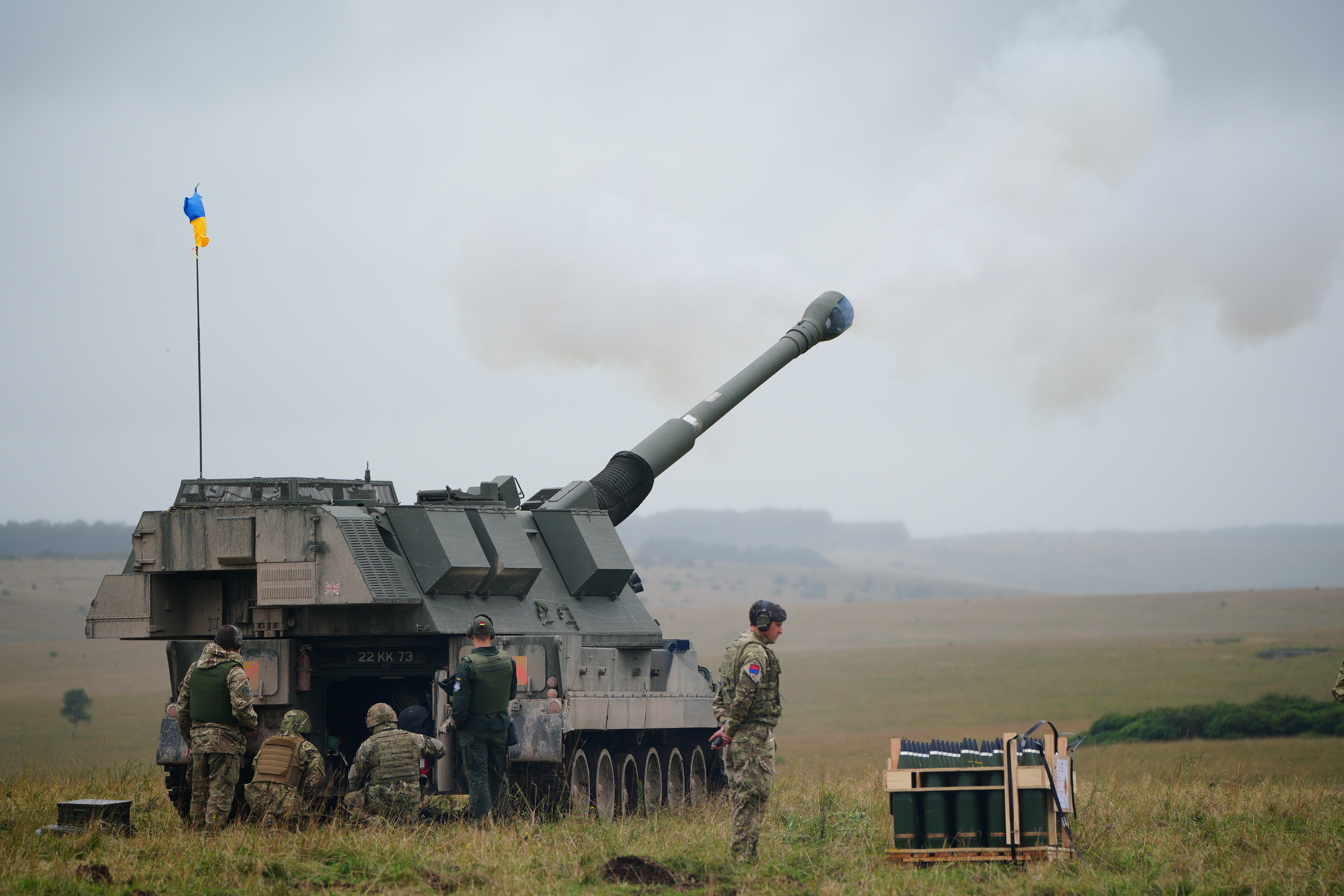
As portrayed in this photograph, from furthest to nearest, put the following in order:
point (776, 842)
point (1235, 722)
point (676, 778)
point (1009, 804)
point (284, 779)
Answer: point (1235, 722), point (676, 778), point (284, 779), point (776, 842), point (1009, 804)

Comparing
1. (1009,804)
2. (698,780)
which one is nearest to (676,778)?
(698,780)

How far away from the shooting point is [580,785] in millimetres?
13914

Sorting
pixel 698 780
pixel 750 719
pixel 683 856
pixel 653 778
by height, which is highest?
pixel 750 719

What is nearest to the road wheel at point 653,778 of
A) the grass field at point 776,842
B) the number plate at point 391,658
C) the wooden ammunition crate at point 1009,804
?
the grass field at point 776,842

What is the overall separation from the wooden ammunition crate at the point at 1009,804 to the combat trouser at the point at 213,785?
5.21m

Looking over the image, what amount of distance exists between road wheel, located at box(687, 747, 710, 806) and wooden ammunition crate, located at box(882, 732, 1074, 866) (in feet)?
21.6

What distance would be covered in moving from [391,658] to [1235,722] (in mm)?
28214

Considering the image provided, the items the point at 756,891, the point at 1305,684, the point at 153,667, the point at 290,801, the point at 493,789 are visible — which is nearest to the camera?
the point at 756,891

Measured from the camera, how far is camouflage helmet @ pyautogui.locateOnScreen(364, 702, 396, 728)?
11.8m

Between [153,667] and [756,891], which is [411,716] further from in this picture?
[153,667]

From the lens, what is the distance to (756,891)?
9141mm

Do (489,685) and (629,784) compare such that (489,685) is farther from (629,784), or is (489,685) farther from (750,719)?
(629,784)

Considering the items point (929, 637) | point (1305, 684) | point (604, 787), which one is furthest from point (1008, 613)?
point (604, 787)

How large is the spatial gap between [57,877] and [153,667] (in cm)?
6185
